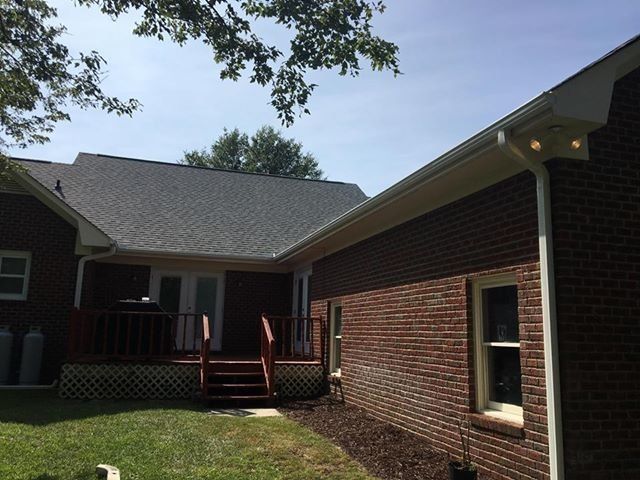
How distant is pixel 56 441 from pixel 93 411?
217 cm

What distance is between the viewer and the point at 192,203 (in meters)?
16.6

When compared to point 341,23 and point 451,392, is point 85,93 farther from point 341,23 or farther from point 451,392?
point 451,392

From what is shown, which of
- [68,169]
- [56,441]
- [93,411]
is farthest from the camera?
[68,169]

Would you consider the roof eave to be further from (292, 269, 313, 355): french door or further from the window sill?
(292, 269, 313, 355): french door

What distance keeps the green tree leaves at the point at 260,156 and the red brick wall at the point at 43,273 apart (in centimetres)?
3342

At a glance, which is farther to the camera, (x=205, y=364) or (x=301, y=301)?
(x=301, y=301)

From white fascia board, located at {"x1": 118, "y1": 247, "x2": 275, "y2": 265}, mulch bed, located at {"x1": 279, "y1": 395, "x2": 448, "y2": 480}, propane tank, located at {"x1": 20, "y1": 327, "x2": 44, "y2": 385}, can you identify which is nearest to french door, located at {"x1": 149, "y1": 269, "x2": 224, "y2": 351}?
white fascia board, located at {"x1": 118, "y1": 247, "x2": 275, "y2": 265}

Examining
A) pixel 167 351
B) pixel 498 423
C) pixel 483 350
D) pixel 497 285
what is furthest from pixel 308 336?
pixel 498 423

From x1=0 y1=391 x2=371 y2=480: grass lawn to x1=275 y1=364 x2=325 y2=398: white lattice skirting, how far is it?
7.60ft

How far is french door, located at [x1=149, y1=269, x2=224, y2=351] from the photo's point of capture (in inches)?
567

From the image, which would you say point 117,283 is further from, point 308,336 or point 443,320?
point 443,320

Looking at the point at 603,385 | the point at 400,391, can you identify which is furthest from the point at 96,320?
the point at 603,385

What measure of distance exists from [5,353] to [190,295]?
4.82m

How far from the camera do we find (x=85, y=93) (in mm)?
6980
